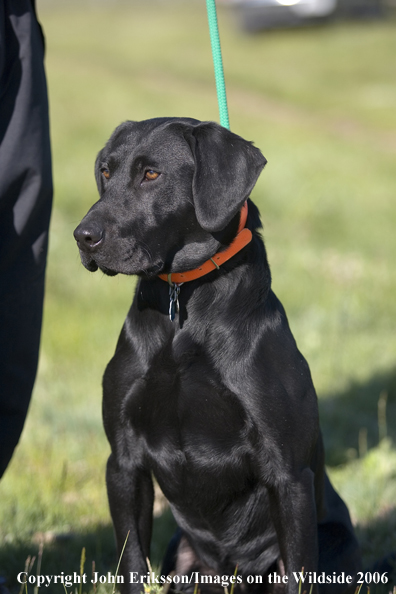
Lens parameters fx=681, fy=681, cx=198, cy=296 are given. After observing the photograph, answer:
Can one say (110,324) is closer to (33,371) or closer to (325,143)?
(33,371)

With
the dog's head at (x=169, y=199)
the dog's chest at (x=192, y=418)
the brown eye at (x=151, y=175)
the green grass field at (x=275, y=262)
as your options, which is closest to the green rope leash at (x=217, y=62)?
the dog's head at (x=169, y=199)

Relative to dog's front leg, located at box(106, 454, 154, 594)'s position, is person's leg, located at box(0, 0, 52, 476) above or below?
above

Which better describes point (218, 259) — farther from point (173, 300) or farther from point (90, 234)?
point (90, 234)

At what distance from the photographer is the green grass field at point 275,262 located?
3656 mm

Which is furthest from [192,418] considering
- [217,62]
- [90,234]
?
[217,62]

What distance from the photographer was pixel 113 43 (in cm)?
2811

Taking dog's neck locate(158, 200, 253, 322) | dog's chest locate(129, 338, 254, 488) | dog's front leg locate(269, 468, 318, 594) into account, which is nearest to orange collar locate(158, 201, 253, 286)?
dog's neck locate(158, 200, 253, 322)

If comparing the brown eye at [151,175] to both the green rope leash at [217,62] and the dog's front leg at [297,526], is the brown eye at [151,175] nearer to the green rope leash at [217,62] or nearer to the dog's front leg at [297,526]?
the green rope leash at [217,62]

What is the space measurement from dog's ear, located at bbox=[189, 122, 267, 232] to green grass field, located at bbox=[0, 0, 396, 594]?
1.76 meters

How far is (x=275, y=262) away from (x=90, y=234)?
6.46 m

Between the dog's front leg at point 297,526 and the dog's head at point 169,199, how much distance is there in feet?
2.82

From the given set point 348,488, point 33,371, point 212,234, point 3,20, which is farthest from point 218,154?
point 348,488

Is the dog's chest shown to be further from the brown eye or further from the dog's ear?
the brown eye

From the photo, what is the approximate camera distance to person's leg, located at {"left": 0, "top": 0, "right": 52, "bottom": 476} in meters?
2.64
